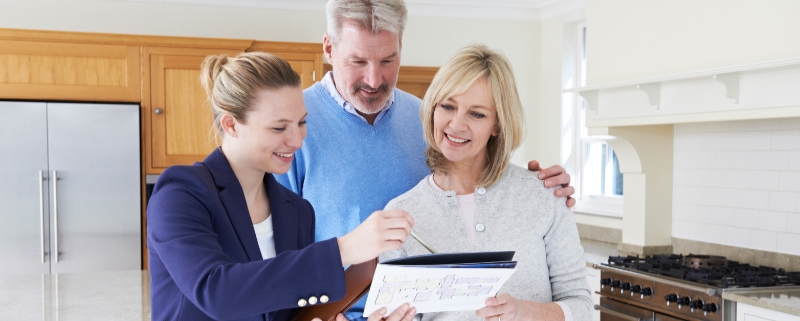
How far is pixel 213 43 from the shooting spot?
5430mm

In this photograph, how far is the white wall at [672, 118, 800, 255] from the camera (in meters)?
3.71

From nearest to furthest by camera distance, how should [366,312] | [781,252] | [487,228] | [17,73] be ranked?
[366,312] → [487,228] → [781,252] → [17,73]

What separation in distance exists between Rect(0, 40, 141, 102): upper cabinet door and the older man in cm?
357

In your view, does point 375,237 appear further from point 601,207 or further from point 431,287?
point 601,207

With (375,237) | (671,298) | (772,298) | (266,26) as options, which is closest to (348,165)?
(375,237)

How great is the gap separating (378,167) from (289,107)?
1.98ft

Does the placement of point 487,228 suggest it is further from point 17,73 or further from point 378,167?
point 17,73

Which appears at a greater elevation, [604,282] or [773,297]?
[773,297]

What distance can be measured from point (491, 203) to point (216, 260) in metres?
0.84

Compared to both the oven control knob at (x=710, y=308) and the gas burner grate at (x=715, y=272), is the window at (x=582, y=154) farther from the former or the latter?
the oven control knob at (x=710, y=308)

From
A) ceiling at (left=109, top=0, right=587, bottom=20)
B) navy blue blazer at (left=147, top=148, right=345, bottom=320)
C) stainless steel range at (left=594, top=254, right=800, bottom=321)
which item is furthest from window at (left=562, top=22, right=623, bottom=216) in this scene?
navy blue blazer at (left=147, top=148, right=345, bottom=320)

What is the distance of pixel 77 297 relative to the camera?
3084 mm

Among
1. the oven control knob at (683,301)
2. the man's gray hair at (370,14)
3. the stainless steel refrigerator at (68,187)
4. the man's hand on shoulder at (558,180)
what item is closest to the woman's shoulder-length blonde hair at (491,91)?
the man's hand on shoulder at (558,180)

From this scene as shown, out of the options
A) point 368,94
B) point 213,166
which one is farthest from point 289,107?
point 368,94
